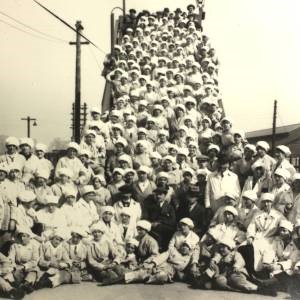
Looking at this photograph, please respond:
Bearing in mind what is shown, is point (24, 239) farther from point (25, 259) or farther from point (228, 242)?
point (228, 242)

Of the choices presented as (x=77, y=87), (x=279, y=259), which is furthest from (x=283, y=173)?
(x=77, y=87)

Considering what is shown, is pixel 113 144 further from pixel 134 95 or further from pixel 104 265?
pixel 104 265

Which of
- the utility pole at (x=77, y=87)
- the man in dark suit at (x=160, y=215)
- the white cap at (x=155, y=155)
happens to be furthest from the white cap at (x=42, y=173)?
the utility pole at (x=77, y=87)

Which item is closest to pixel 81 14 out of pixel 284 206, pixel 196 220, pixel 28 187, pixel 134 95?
pixel 134 95

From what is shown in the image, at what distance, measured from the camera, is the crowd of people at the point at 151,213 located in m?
3.42

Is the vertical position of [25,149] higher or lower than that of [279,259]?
higher

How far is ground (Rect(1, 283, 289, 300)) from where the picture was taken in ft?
10.5

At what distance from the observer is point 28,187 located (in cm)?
409

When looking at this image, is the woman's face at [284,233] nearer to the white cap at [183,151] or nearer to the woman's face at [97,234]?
the woman's face at [97,234]

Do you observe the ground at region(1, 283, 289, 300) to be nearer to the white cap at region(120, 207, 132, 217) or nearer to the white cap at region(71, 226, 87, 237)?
the white cap at region(71, 226, 87, 237)

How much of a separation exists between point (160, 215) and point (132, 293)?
0.89 m

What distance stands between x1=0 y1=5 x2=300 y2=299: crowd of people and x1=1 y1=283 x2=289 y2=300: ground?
69 millimetres

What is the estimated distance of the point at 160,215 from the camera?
4.02 meters

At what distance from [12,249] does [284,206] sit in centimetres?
206
